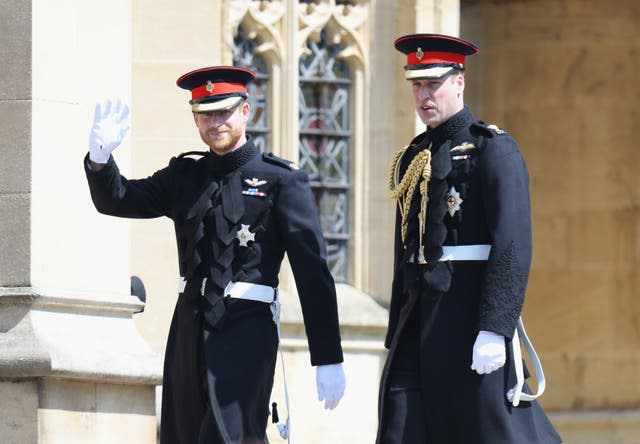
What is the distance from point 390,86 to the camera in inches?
561

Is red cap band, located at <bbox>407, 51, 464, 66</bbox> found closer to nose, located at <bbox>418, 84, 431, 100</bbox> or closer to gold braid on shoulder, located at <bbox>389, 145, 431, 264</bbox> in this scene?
nose, located at <bbox>418, 84, 431, 100</bbox>

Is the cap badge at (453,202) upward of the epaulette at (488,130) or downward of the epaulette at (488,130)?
downward

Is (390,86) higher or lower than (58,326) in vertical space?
higher

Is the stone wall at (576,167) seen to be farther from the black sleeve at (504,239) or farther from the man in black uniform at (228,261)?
the black sleeve at (504,239)

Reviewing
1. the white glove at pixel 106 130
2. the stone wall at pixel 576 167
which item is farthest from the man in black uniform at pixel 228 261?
the stone wall at pixel 576 167

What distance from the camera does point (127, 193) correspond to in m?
9.13

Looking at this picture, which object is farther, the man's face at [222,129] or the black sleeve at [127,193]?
the man's face at [222,129]

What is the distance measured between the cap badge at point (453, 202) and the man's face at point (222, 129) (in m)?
0.95

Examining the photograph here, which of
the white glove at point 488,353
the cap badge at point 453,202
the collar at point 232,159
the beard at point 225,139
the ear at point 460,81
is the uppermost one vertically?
the ear at point 460,81

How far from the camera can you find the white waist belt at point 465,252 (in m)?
8.59

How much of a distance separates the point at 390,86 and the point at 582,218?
214cm

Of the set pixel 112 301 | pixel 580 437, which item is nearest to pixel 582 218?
pixel 580 437

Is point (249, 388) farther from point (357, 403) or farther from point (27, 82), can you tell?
point (357, 403)

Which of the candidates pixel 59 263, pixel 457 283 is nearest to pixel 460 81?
pixel 457 283
